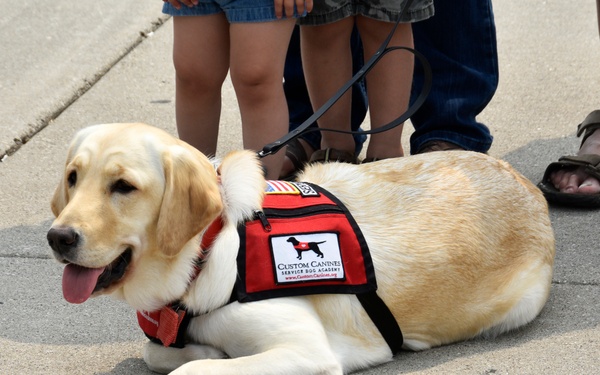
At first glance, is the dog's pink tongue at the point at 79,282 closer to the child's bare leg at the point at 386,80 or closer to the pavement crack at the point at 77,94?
the child's bare leg at the point at 386,80

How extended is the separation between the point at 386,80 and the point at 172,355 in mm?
1948

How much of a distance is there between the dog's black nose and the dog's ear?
263mm

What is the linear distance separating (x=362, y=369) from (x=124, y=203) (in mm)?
1006

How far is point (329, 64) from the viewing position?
4742mm

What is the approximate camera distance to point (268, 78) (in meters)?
4.17

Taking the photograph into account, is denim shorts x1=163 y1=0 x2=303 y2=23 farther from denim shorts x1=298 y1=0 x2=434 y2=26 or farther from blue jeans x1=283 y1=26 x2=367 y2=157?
blue jeans x1=283 y1=26 x2=367 y2=157

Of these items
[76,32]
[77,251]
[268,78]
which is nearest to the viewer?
[77,251]

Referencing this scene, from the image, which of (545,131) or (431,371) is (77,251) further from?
(545,131)

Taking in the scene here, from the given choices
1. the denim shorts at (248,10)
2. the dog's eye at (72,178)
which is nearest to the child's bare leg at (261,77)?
the denim shorts at (248,10)

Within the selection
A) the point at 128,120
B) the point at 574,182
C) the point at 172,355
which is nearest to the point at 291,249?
the point at 172,355

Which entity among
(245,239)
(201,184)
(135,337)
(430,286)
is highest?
(201,184)

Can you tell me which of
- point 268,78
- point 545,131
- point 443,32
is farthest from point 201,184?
point 545,131

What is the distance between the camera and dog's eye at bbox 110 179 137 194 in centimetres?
300

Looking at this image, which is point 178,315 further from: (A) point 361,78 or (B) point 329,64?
(B) point 329,64
